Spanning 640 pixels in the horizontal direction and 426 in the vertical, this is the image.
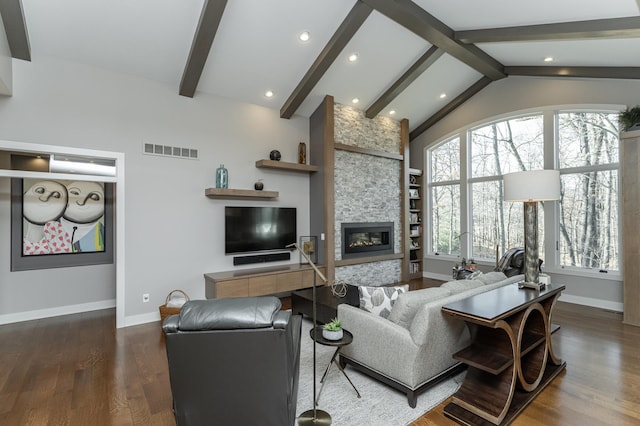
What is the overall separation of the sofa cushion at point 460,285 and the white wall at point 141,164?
11.5 feet

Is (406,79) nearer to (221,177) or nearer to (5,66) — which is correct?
(221,177)

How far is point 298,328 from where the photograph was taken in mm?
2123

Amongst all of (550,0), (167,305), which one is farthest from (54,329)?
(550,0)

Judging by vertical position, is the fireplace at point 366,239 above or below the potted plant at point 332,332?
above

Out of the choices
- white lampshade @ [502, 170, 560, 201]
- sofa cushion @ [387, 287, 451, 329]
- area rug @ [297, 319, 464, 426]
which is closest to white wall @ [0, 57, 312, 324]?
area rug @ [297, 319, 464, 426]

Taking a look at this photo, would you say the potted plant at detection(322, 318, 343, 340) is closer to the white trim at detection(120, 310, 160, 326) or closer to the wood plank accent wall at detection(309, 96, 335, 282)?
the white trim at detection(120, 310, 160, 326)

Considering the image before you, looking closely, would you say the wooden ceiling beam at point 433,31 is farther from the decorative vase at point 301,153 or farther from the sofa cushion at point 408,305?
the sofa cushion at point 408,305

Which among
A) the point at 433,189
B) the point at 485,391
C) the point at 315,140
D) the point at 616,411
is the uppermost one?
the point at 315,140

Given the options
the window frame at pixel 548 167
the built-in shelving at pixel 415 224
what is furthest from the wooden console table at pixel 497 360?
the built-in shelving at pixel 415 224

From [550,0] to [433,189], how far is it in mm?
4294

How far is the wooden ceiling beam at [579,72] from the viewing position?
453 centimetres

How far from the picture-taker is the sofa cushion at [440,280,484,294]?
2.69m

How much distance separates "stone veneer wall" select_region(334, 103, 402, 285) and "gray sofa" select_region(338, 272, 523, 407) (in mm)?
3170

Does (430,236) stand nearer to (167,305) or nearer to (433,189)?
(433,189)
